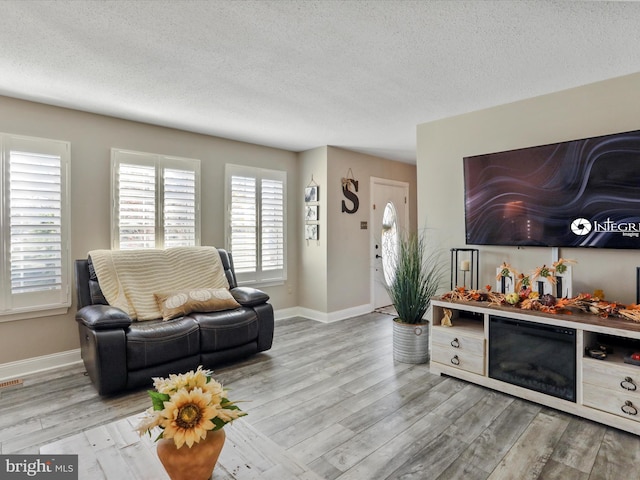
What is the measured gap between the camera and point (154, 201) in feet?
12.7

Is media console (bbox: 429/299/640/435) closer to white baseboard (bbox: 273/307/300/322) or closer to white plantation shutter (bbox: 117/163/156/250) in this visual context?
white baseboard (bbox: 273/307/300/322)

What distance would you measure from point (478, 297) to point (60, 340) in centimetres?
382

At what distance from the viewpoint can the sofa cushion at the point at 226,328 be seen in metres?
3.13

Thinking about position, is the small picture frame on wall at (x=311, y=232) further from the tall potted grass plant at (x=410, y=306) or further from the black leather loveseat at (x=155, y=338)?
the tall potted grass plant at (x=410, y=306)

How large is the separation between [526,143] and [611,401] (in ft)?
6.75

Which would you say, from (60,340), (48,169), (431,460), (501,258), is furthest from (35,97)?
(501,258)

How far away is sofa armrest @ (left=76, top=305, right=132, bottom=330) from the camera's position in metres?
2.64

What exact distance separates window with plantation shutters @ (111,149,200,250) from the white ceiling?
515 mm

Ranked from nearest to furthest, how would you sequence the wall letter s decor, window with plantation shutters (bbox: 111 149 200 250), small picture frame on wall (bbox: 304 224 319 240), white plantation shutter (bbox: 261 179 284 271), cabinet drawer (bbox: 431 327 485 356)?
cabinet drawer (bbox: 431 327 485 356) → window with plantation shutters (bbox: 111 149 200 250) → white plantation shutter (bbox: 261 179 284 271) → small picture frame on wall (bbox: 304 224 319 240) → the wall letter s decor

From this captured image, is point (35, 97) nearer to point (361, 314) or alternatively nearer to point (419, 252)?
point (419, 252)

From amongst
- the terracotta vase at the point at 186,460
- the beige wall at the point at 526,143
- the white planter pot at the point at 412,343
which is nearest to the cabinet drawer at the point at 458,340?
the white planter pot at the point at 412,343

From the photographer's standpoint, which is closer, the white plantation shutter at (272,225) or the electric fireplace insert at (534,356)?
the electric fireplace insert at (534,356)

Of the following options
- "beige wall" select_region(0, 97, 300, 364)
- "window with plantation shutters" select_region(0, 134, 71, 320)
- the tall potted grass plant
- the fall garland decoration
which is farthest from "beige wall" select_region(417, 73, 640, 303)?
"window with plantation shutters" select_region(0, 134, 71, 320)

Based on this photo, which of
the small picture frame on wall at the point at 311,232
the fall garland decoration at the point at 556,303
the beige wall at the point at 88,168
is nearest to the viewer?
the fall garland decoration at the point at 556,303
